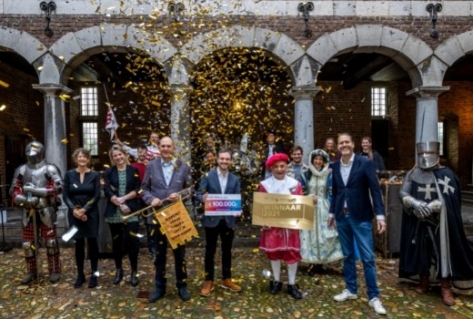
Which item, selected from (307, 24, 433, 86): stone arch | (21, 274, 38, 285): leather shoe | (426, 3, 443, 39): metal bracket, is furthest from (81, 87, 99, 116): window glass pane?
(426, 3, 443, 39): metal bracket

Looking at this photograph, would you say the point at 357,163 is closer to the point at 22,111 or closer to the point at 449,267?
the point at 449,267

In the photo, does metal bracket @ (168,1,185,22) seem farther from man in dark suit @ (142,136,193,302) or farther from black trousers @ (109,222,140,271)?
black trousers @ (109,222,140,271)

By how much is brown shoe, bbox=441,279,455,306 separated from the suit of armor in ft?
17.1

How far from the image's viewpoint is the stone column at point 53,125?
364 inches

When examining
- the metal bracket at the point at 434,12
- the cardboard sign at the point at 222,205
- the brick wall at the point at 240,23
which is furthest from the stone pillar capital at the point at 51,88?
the metal bracket at the point at 434,12

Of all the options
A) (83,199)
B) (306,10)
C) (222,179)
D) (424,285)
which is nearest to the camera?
(222,179)

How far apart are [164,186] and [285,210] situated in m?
1.52

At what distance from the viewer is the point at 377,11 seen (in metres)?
9.84

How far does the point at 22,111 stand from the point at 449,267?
14.7m

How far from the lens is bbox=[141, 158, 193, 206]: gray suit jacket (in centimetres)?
493

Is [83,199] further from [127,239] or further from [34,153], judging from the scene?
[34,153]

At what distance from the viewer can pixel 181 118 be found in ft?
30.9

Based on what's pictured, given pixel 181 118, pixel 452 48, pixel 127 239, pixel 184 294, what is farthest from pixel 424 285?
pixel 452 48

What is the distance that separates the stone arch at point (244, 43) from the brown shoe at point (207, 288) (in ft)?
19.0
